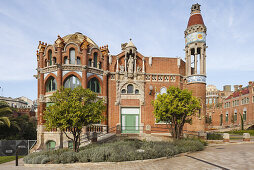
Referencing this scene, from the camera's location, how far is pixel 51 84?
2383 cm

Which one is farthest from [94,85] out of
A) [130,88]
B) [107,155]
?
[107,155]

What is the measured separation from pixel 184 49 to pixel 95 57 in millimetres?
11423

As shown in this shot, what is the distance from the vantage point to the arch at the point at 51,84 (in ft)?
77.8

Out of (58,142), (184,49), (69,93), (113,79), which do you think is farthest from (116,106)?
(184,49)

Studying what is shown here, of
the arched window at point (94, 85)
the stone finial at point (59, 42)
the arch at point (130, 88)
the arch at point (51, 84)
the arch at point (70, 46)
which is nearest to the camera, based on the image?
the stone finial at point (59, 42)

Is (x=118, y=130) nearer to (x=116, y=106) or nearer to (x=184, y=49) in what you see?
(x=116, y=106)

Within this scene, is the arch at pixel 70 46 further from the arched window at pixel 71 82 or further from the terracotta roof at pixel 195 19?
the terracotta roof at pixel 195 19

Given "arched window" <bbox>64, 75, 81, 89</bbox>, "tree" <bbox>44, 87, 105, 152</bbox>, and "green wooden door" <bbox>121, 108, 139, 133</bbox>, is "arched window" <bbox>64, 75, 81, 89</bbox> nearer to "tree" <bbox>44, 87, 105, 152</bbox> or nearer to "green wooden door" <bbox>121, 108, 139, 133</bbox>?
"green wooden door" <bbox>121, 108, 139, 133</bbox>

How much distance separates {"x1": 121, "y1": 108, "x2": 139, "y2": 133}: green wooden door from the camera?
82.1 ft

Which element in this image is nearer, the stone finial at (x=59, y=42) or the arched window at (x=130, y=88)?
the stone finial at (x=59, y=42)

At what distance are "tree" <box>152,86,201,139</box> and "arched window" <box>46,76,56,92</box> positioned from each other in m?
11.7

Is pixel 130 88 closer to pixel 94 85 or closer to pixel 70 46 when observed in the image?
pixel 94 85

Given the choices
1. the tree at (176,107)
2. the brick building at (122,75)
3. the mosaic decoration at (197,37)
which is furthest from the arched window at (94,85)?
the mosaic decoration at (197,37)

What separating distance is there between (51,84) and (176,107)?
13.9m
